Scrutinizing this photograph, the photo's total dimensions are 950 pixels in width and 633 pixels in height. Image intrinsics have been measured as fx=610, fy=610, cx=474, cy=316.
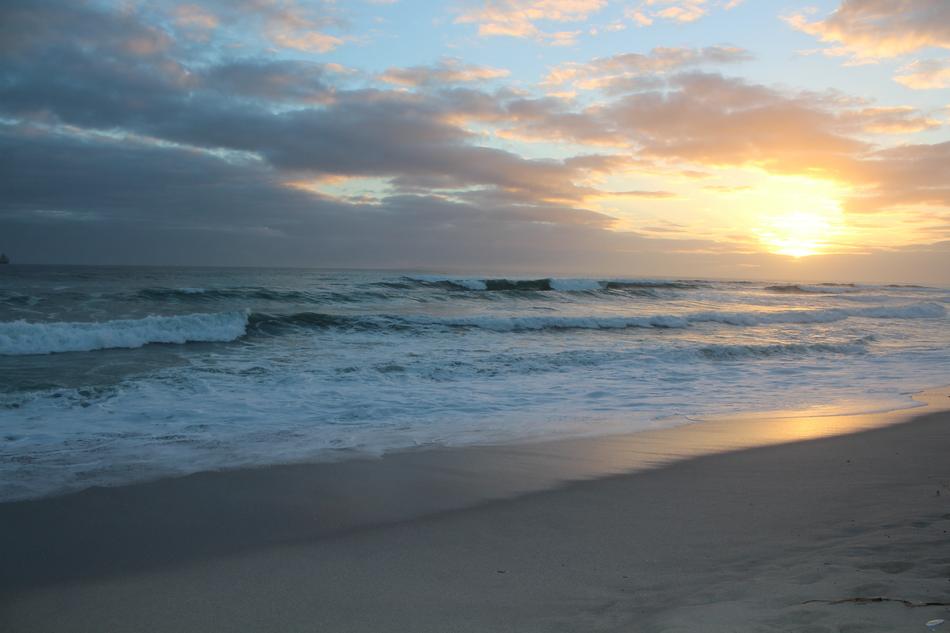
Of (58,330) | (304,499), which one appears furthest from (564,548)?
(58,330)

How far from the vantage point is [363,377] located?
30.0ft

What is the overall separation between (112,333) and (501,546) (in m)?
12.2

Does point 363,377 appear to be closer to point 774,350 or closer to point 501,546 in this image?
point 501,546

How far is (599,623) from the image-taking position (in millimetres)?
2359

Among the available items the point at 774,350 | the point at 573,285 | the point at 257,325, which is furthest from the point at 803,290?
the point at 257,325

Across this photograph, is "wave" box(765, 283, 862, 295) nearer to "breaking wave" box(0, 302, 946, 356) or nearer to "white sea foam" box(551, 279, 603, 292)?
"white sea foam" box(551, 279, 603, 292)

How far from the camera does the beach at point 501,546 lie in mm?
2469

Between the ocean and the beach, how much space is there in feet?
2.89

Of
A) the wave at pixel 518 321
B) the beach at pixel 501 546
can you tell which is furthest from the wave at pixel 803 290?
the beach at pixel 501 546

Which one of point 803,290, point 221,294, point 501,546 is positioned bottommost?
point 501,546

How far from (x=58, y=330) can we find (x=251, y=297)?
9989mm

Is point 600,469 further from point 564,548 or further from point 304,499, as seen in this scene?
point 304,499

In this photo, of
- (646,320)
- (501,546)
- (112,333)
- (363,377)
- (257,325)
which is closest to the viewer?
(501,546)

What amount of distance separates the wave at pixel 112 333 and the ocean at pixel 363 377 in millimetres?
44
